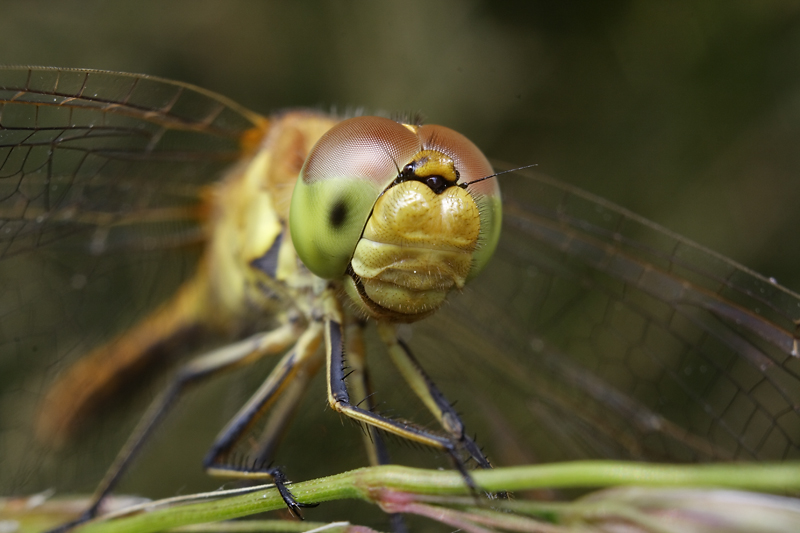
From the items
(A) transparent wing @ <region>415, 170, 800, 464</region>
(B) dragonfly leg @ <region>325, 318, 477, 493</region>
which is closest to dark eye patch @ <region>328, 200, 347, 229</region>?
(B) dragonfly leg @ <region>325, 318, 477, 493</region>

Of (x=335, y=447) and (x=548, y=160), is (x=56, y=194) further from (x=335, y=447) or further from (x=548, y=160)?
(x=548, y=160)

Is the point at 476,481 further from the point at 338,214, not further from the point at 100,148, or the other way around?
the point at 100,148

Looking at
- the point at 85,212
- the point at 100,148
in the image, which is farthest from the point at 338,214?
the point at 85,212

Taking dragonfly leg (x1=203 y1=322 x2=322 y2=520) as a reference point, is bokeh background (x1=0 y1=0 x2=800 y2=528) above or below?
above

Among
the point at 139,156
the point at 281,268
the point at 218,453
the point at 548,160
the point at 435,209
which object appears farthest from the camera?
the point at 548,160

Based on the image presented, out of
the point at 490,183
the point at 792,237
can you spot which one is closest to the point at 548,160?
the point at 792,237

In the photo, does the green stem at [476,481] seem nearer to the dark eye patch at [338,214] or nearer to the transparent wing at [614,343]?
the dark eye patch at [338,214]

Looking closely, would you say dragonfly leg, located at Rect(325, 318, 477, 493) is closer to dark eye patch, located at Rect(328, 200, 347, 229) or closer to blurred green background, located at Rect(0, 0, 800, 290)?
dark eye patch, located at Rect(328, 200, 347, 229)

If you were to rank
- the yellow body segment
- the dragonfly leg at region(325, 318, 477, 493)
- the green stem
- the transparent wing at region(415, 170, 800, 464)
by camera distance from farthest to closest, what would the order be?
the transparent wing at region(415, 170, 800, 464), the yellow body segment, the dragonfly leg at region(325, 318, 477, 493), the green stem
